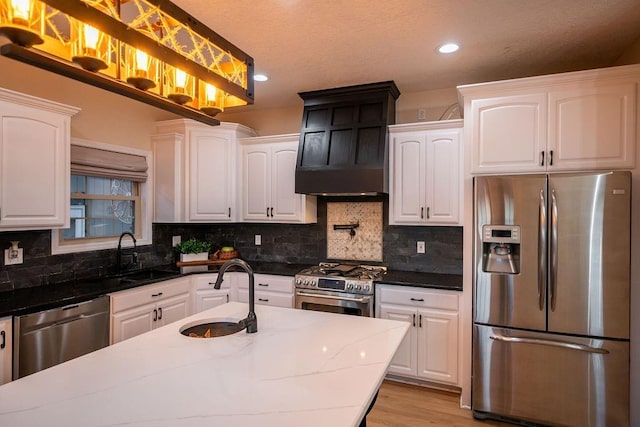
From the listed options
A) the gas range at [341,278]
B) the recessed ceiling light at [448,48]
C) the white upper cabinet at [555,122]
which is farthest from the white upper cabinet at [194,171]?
the white upper cabinet at [555,122]

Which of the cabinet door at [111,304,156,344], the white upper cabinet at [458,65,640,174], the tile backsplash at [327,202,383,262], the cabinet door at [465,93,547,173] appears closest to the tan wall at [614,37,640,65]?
the white upper cabinet at [458,65,640,174]

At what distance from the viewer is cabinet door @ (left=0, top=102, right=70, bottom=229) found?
2350 mm

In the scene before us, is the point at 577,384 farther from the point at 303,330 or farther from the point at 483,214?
the point at 303,330

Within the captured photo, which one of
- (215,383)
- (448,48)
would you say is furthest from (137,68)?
(448,48)

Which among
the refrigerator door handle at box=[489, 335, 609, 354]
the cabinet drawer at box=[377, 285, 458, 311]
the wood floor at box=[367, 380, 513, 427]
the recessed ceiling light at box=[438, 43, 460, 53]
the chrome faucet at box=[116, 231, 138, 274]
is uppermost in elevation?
the recessed ceiling light at box=[438, 43, 460, 53]

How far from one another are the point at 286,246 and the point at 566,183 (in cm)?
274

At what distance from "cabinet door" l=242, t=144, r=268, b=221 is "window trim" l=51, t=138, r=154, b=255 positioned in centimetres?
98

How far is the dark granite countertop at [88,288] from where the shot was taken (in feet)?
7.52

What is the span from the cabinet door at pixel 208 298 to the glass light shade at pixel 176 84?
8.28ft

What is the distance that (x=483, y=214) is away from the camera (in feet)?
8.35

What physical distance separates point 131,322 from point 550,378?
312 centimetres

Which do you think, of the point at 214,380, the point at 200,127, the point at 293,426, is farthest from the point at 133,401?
the point at 200,127

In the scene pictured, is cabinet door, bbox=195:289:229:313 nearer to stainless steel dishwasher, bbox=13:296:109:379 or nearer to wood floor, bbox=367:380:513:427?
stainless steel dishwasher, bbox=13:296:109:379

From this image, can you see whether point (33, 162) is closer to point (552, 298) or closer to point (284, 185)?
point (284, 185)
